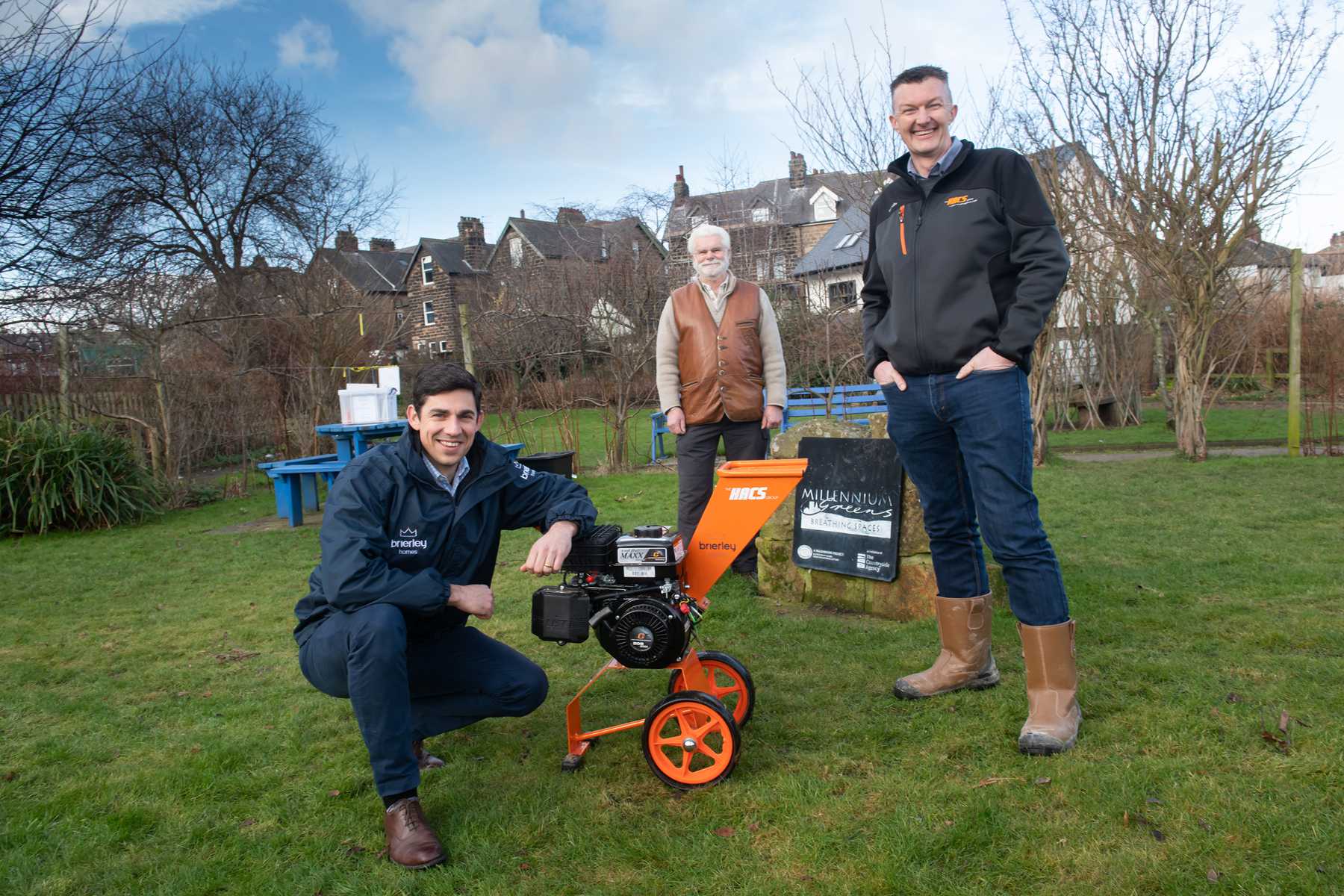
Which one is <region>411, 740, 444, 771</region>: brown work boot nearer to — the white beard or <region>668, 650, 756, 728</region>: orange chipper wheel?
<region>668, 650, 756, 728</region>: orange chipper wheel

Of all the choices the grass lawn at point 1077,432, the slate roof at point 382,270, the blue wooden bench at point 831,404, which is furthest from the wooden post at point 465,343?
the slate roof at point 382,270

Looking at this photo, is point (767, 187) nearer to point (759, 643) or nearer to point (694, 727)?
point (759, 643)

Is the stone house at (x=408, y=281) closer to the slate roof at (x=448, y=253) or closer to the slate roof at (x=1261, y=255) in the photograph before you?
the slate roof at (x=448, y=253)

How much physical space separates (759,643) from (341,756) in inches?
72.4

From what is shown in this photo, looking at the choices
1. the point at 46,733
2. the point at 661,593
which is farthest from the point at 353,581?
the point at 46,733

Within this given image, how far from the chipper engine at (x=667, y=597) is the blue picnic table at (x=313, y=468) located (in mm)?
5279

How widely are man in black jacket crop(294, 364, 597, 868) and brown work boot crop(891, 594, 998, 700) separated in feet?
4.49

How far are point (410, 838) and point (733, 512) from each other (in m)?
1.29

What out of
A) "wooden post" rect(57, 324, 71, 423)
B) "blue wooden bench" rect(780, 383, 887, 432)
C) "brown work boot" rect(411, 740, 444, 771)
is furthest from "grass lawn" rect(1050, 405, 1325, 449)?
"wooden post" rect(57, 324, 71, 423)

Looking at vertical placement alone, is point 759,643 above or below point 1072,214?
below

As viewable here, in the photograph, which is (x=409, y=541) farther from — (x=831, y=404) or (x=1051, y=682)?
(x=831, y=404)

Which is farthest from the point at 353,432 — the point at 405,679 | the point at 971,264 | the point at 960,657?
the point at 971,264

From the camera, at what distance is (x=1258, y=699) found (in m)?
2.97

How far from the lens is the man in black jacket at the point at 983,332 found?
277 centimetres
